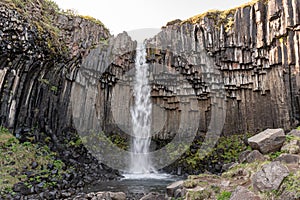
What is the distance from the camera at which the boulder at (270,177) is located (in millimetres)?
5867

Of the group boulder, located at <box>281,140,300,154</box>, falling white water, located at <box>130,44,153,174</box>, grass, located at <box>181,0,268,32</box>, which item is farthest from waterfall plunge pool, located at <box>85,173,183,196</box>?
grass, located at <box>181,0,268,32</box>

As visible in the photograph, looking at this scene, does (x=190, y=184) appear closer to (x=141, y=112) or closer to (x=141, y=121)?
(x=141, y=121)

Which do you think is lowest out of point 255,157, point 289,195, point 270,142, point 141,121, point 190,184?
point 190,184

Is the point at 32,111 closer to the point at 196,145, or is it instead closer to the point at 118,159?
the point at 118,159

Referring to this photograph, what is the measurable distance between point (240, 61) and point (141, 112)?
8468 mm

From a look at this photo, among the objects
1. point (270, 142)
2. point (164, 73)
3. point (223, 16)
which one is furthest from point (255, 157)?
point (223, 16)

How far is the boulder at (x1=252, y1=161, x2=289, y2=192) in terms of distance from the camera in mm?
5867

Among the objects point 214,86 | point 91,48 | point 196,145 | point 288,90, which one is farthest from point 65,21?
point 288,90

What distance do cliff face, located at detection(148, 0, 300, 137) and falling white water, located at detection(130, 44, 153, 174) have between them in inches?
32.4

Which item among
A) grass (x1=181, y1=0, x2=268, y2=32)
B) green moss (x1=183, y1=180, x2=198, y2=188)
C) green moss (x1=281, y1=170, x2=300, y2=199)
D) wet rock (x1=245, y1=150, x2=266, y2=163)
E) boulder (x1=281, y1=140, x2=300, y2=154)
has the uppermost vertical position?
grass (x1=181, y1=0, x2=268, y2=32)

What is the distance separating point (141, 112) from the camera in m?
20.4

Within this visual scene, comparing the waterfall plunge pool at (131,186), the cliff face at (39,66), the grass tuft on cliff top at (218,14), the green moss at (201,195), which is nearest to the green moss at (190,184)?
the green moss at (201,195)

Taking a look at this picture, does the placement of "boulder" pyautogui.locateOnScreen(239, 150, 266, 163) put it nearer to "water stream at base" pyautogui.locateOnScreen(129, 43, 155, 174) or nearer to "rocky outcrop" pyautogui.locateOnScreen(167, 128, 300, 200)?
Result: "rocky outcrop" pyautogui.locateOnScreen(167, 128, 300, 200)

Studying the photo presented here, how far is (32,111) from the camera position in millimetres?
14562
